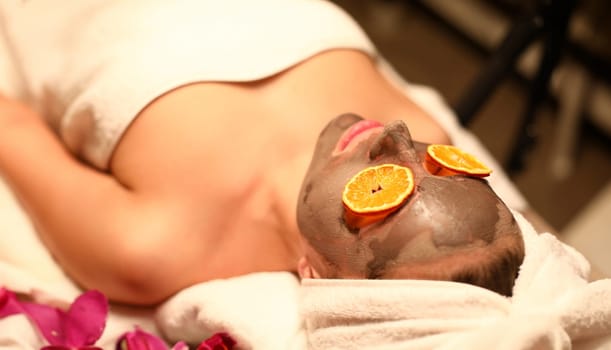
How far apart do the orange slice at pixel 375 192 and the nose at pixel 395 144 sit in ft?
0.08

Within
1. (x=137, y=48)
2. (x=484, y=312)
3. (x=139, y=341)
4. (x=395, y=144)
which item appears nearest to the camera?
(x=484, y=312)

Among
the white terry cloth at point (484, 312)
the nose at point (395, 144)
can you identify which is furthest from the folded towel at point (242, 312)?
the nose at point (395, 144)

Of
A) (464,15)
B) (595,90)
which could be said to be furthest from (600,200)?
(464,15)

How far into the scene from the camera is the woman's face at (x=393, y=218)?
0.68m

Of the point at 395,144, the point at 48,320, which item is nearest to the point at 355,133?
the point at 395,144

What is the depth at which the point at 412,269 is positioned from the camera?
2.26ft

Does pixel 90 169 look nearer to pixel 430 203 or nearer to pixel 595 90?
pixel 430 203

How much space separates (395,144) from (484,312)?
0.21m

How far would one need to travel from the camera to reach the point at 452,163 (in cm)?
75

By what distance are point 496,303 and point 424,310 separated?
7 centimetres

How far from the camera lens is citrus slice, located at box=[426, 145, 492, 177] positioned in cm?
74

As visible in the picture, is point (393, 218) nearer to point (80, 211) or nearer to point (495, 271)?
point (495, 271)

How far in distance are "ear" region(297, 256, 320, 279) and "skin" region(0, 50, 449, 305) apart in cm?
3

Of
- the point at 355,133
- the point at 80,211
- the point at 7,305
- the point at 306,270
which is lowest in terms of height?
the point at 7,305
